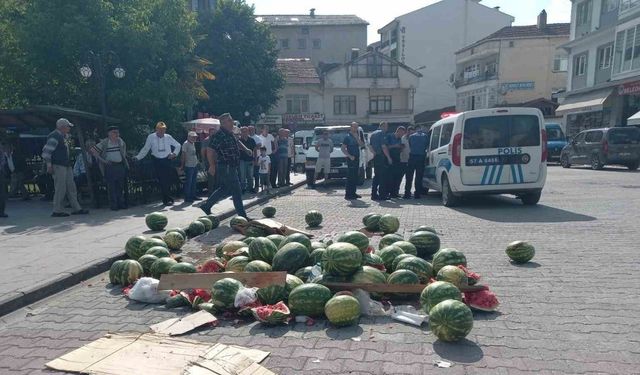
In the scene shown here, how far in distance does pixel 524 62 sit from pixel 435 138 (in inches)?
1491

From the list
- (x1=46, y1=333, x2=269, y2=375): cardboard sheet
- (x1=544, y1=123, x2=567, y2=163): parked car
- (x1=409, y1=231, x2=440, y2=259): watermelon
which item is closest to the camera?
(x1=46, y1=333, x2=269, y2=375): cardboard sheet

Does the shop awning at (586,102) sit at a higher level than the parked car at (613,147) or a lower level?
higher

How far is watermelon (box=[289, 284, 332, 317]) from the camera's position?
4.34m

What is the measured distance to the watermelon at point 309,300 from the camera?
4.34m

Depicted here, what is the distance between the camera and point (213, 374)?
10.9 ft

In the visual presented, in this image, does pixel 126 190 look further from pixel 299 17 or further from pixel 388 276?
pixel 299 17

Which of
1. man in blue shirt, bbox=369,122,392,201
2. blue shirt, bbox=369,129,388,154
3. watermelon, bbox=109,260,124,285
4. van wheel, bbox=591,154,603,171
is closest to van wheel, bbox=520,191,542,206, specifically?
man in blue shirt, bbox=369,122,392,201

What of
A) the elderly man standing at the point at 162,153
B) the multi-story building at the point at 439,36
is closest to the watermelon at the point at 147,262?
the elderly man standing at the point at 162,153

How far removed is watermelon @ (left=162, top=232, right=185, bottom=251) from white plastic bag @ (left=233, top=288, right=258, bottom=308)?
9.35 ft

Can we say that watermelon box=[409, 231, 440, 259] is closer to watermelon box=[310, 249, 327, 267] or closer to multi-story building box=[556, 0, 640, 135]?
watermelon box=[310, 249, 327, 267]

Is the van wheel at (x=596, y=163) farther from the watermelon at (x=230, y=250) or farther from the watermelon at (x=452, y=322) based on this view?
the watermelon at (x=452, y=322)

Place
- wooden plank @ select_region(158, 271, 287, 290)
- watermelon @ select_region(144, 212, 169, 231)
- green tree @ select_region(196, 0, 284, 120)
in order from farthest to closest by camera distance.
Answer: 1. green tree @ select_region(196, 0, 284, 120)
2. watermelon @ select_region(144, 212, 169, 231)
3. wooden plank @ select_region(158, 271, 287, 290)

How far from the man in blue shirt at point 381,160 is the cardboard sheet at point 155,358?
9.25 metres

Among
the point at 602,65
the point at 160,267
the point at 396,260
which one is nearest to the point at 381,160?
the point at 396,260
